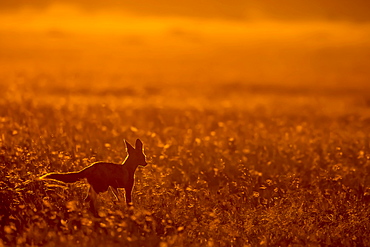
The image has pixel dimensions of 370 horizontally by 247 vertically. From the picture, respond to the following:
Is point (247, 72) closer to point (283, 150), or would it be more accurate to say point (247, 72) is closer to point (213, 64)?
point (213, 64)

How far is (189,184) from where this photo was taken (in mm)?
8039

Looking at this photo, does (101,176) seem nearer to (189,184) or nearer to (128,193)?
(128,193)

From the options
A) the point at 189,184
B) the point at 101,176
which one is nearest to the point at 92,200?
the point at 101,176

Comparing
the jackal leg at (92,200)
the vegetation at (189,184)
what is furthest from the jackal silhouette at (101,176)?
the vegetation at (189,184)

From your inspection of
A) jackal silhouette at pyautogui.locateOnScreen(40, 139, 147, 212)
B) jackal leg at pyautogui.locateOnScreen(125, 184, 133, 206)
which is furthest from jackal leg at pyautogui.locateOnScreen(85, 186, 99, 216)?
jackal leg at pyautogui.locateOnScreen(125, 184, 133, 206)

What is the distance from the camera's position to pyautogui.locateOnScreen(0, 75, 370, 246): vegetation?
21.3 feet

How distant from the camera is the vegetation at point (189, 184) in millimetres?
6500

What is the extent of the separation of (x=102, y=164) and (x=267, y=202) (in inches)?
86.4

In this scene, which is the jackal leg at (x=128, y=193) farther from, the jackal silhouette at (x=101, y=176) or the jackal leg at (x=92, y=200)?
the jackal leg at (x=92, y=200)

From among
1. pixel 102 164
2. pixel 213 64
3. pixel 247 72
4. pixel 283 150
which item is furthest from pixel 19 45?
pixel 102 164

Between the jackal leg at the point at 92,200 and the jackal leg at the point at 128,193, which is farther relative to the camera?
the jackal leg at the point at 128,193

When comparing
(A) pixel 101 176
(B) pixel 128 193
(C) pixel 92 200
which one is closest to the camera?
(A) pixel 101 176

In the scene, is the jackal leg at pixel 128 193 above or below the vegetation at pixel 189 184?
above

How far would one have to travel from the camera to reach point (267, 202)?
762 centimetres
